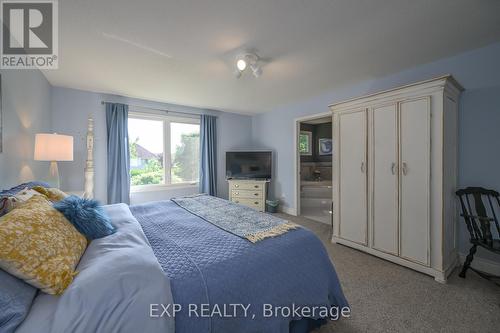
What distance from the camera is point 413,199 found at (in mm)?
2209

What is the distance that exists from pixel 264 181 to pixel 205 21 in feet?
10.8

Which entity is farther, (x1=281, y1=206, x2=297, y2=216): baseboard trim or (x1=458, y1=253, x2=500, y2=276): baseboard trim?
(x1=281, y1=206, x2=297, y2=216): baseboard trim

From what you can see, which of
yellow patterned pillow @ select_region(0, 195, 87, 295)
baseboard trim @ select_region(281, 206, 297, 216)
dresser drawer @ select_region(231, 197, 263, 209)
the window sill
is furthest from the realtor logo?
baseboard trim @ select_region(281, 206, 297, 216)

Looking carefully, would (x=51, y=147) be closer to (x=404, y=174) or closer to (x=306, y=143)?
(x=404, y=174)

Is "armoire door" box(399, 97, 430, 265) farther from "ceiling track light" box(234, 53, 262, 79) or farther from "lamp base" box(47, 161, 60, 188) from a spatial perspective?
"lamp base" box(47, 161, 60, 188)

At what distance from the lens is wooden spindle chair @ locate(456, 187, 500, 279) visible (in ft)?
6.37

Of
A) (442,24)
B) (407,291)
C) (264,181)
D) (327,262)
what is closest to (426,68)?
(442,24)

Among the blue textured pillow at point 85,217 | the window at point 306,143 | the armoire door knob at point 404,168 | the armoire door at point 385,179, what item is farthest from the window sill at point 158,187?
the armoire door knob at point 404,168

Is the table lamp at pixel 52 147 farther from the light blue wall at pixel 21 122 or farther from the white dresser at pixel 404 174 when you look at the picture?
the white dresser at pixel 404 174

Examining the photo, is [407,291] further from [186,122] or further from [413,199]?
[186,122]

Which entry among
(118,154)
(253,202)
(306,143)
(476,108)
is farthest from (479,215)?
(118,154)

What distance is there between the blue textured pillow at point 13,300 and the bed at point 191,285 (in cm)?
3

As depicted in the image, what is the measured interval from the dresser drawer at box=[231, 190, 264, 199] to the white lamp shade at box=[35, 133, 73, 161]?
2972 mm

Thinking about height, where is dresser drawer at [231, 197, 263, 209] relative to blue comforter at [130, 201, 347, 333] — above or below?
below
